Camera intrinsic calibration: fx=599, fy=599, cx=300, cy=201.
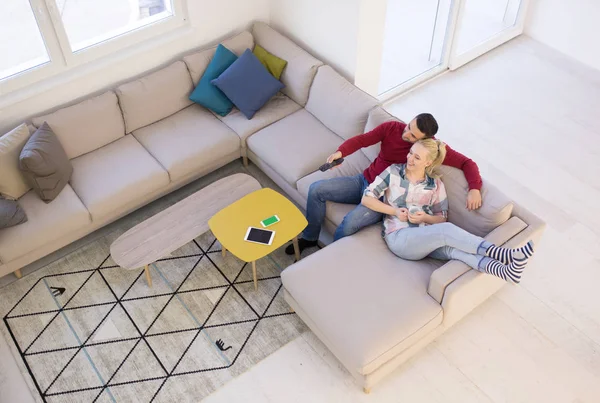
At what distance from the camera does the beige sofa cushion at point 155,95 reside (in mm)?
4688

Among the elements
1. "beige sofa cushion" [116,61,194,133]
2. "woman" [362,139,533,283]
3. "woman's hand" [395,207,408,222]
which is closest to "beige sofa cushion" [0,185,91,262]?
"beige sofa cushion" [116,61,194,133]

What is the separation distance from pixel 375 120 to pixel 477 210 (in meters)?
1.03

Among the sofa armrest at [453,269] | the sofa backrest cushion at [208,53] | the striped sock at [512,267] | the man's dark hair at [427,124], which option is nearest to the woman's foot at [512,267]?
the striped sock at [512,267]

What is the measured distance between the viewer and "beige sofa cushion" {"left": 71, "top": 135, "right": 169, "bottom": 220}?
430 centimetres

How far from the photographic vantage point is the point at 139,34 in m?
4.79

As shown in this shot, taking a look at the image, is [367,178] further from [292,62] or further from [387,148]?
[292,62]

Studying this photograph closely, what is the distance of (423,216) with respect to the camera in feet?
12.4

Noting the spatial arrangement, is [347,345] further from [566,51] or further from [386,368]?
[566,51]

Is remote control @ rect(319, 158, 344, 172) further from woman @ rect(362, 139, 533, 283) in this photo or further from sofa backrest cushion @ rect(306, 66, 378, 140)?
sofa backrest cushion @ rect(306, 66, 378, 140)

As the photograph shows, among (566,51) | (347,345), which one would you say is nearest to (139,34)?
(347,345)

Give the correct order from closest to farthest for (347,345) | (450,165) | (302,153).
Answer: (347,345), (450,165), (302,153)

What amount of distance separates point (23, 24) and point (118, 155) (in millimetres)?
1120

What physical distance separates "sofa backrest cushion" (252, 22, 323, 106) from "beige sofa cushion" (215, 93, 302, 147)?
92 millimetres

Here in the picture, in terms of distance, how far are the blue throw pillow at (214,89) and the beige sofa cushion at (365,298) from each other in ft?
5.55
